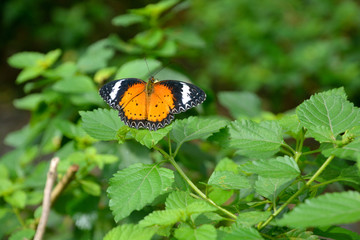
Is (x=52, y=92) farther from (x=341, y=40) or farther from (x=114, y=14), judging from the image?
(x=114, y=14)

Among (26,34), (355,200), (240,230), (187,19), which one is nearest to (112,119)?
(240,230)

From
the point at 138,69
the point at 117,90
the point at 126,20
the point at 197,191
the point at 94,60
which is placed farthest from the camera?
the point at 126,20

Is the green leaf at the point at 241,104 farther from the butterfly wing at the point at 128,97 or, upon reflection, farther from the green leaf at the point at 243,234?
the green leaf at the point at 243,234

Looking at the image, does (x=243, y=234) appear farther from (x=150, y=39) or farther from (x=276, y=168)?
(x=150, y=39)

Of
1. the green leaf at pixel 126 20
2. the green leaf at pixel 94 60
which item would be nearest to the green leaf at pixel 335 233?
the green leaf at pixel 94 60

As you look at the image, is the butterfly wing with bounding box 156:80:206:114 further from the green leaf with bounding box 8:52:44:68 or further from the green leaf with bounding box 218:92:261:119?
the green leaf with bounding box 8:52:44:68

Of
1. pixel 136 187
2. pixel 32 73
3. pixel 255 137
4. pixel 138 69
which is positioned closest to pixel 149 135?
pixel 136 187
